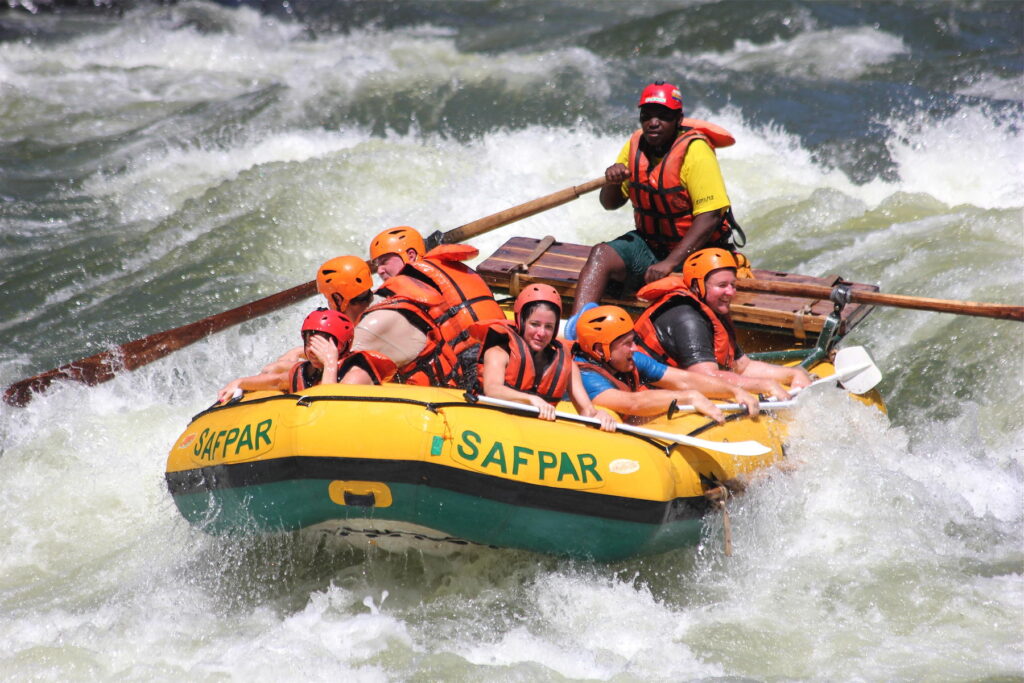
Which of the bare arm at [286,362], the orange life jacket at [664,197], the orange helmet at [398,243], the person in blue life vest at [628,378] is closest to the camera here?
the person in blue life vest at [628,378]

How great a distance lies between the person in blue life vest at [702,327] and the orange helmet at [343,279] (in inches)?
53.9

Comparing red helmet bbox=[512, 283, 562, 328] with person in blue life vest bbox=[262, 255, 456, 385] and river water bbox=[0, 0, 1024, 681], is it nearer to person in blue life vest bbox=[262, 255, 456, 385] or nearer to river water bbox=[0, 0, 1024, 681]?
person in blue life vest bbox=[262, 255, 456, 385]

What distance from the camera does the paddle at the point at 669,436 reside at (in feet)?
15.3

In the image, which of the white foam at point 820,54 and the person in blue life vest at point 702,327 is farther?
the white foam at point 820,54

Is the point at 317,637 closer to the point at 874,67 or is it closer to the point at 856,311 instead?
the point at 856,311

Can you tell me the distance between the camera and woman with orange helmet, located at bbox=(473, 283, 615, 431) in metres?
4.83

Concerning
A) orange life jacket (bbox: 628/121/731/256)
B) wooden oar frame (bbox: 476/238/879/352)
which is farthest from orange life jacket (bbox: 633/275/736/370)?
orange life jacket (bbox: 628/121/731/256)

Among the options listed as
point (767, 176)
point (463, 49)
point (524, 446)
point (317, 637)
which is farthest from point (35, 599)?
point (463, 49)

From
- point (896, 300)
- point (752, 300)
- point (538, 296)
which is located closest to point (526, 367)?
point (538, 296)

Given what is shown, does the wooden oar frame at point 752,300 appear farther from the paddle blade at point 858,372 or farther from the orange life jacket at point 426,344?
the orange life jacket at point 426,344

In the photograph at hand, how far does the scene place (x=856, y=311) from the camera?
6.04 meters

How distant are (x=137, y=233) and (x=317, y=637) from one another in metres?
5.43

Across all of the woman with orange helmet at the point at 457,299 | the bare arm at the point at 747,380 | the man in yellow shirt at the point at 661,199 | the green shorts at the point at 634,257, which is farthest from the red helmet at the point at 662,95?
the bare arm at the point at 747,380

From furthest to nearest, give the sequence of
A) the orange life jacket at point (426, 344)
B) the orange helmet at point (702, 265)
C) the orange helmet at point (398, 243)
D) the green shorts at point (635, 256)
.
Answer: the green shorts at point (635, 256) → the orange helmet at point (398, 243) → the orange helmet at point (702, 265) → the orange life jacket at point (426, 344)
